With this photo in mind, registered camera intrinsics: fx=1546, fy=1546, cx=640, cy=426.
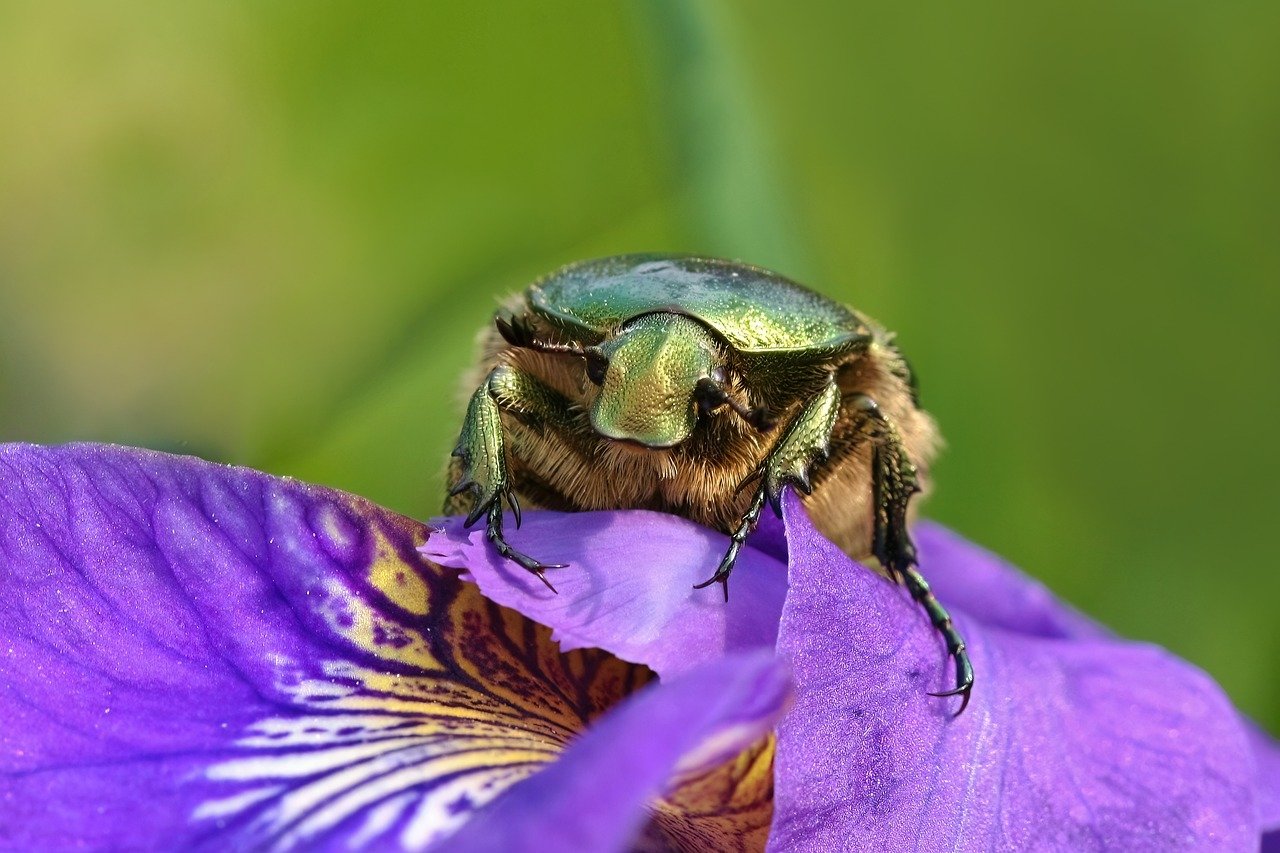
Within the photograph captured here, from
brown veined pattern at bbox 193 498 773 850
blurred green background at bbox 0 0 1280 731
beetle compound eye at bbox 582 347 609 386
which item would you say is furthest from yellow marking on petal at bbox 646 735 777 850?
blurred green background at bbox 0 0 1280 731

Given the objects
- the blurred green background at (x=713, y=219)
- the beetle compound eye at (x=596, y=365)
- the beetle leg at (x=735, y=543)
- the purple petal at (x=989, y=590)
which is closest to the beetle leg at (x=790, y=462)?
the beetle leg at (x=735, y=543)

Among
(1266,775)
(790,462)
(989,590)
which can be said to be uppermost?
(790,462)

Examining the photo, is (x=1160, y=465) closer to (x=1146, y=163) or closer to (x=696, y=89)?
(x=1146, y=163)

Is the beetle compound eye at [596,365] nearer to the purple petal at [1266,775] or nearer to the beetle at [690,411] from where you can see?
the beetle at [690,411]

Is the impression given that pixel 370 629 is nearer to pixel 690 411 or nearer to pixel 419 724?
pixel 419 724

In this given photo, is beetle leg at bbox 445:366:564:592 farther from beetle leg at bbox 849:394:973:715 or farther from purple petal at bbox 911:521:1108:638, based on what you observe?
purple petal at bbox 911:521:1108:638

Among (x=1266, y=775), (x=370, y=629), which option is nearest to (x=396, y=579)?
(x=370, y=629)
